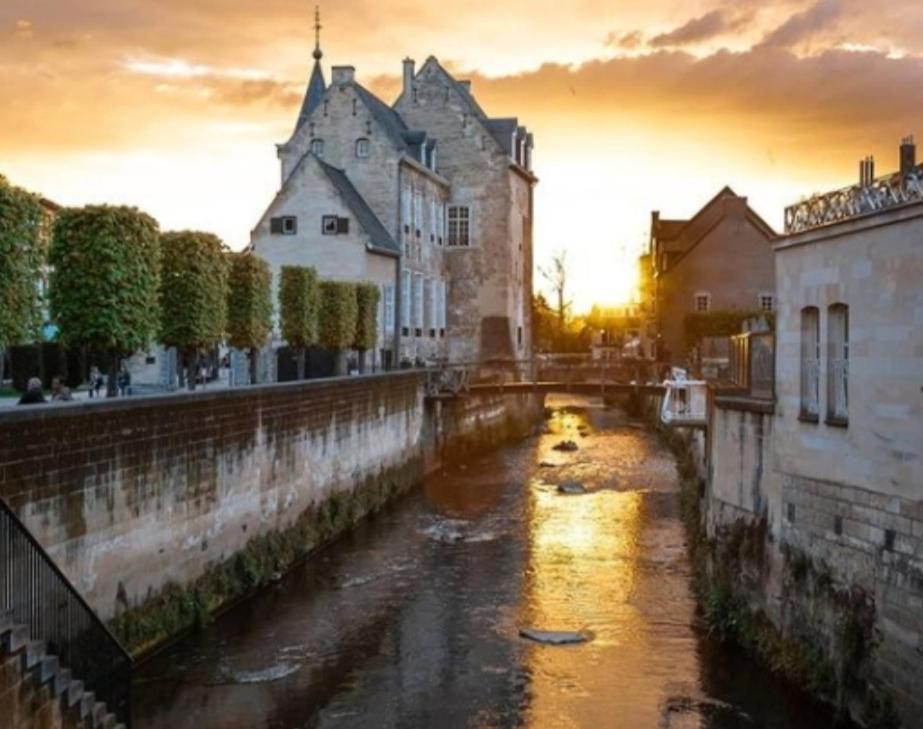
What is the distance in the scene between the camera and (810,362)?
16.3 m

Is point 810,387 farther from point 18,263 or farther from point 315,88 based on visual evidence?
point 315,88

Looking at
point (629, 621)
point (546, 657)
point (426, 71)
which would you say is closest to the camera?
point (546, 657)

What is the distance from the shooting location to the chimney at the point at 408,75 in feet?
181

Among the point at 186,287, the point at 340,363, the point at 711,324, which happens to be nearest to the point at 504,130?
the point at 711,324

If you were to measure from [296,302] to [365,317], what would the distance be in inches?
240

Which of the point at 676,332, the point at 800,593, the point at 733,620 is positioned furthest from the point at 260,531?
the point at 676,332

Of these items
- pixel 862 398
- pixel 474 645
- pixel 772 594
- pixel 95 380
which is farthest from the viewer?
pixel 95 380

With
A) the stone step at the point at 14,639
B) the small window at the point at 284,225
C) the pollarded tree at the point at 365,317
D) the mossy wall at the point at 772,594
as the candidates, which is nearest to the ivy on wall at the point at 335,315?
the pollarded tree at the point at 365,317

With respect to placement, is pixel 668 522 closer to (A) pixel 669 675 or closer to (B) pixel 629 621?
(B) pixel 629 621

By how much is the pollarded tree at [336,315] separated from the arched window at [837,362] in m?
22.1

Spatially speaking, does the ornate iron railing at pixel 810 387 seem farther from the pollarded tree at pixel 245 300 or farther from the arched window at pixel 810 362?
the pollarded tree at pixel 245 300

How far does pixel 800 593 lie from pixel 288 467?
12315mm

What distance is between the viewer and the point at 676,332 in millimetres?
61500

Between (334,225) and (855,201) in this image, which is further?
(334,225)
